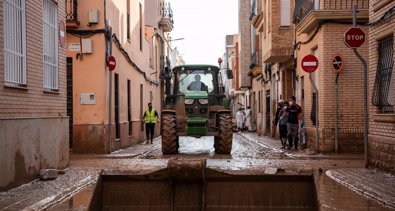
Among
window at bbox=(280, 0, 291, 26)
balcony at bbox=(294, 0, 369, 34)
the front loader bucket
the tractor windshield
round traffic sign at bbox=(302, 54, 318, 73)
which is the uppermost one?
window at bbox=(280, 0, 291, 26)

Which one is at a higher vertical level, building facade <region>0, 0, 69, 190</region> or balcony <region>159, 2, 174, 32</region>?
balcony <region>159, 2, 174, 32</region>

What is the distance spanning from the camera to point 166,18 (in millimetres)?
41250

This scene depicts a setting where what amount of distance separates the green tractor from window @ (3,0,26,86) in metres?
6.64

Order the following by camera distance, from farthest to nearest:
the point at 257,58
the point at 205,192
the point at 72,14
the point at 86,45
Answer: the point at 257,58 < the point at 86,45 < the point at 72,14 < the point at 205,192

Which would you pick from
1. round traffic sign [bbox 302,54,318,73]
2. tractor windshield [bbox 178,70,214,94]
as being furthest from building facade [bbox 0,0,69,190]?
round traffic sign [bbox 302,54,318,73]

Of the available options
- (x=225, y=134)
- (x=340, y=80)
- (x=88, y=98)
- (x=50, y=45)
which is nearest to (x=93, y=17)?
(x=88, y=98)

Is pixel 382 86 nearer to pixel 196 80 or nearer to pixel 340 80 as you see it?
pixel 340 80

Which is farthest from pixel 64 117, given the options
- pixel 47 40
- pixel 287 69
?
pixel 287 69

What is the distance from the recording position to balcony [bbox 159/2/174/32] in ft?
135

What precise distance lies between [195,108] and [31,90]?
7726 millimetres

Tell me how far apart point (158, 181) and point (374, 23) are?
8006 millimetres

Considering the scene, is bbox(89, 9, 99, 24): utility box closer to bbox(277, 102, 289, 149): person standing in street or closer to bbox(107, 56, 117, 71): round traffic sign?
bbox(107, 56, 117, 71): round traffic sign

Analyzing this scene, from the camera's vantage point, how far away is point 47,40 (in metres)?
12.4

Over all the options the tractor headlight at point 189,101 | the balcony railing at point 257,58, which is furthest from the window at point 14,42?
the balcony railing at point 257,58
